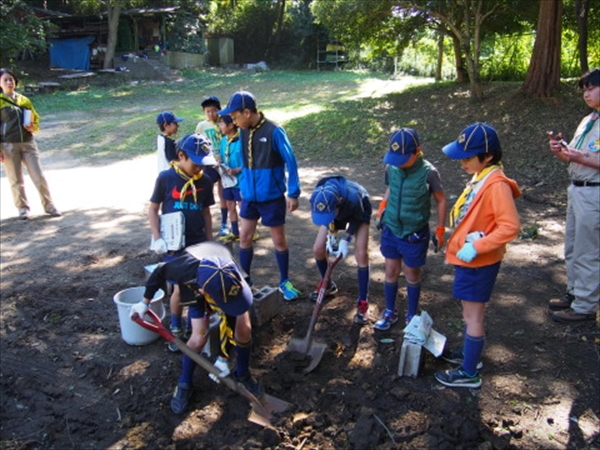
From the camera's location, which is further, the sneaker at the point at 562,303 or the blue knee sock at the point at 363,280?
the sneaker at the point at 562,303

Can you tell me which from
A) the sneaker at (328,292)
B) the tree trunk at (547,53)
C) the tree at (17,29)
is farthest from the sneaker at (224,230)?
the tree at (17,29)

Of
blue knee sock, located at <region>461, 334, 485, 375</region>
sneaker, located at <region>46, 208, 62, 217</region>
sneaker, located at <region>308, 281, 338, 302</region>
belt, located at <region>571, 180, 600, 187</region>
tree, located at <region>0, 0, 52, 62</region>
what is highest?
tree, located at <region>0, 0, 52, 62</region>

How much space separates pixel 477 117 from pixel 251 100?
8148 millimetres

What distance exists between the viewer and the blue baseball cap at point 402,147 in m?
3.50

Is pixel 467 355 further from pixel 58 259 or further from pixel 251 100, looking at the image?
pixel 58 259

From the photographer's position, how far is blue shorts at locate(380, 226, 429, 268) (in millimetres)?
3738

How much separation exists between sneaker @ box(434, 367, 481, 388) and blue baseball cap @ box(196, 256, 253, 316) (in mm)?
1438

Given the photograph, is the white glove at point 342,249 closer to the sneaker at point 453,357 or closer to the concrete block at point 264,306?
the concrete block at point 264,306

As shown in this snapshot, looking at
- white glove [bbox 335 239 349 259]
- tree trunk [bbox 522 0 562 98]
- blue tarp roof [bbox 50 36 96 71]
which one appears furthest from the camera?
blue tarp roof [bbox 50 36 96 71]

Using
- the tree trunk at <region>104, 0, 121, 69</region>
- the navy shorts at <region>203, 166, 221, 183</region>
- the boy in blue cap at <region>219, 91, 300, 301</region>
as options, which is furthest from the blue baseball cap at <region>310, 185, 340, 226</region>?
the tree trunk at <region>104, 0, 121, 69</region>

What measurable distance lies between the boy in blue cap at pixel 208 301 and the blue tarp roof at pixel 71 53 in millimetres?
29284

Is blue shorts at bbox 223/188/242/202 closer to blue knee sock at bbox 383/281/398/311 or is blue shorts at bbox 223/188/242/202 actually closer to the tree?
blue knee sock at bbox 383/281/398/311

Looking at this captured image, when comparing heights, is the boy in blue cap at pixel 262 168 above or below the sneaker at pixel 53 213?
above

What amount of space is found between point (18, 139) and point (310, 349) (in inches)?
220
